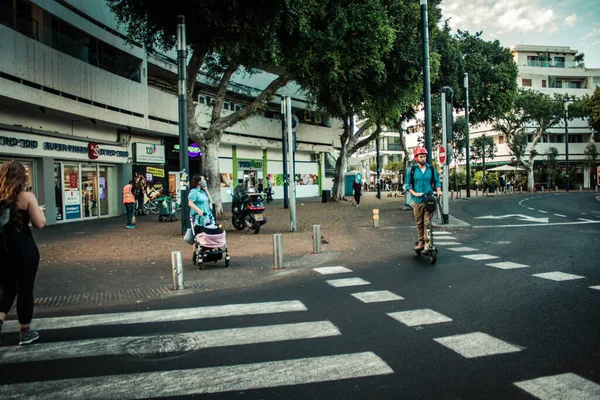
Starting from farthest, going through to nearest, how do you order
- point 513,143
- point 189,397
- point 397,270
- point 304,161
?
point 513,143, point 304,161, point 397,270, point 189,397

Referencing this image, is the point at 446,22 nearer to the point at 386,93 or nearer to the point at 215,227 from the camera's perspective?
the point at 386,93

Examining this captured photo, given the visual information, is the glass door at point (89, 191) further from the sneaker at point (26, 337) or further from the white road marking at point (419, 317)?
the white road marking at point (419, 317)

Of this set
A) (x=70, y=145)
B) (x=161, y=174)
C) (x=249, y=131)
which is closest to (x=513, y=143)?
(x=249, y=131)

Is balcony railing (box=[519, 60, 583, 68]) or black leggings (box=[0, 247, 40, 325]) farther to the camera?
balcony railing (box=[519, 60, 583, 68])

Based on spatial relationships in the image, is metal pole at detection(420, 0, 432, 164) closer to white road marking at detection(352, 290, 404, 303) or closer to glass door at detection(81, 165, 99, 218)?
white road marking at detection(352, 290, 404, 303)

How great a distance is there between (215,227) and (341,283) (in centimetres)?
288

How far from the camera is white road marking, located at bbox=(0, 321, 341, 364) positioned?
430 cm

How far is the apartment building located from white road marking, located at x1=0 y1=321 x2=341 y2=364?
856cm

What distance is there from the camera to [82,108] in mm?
19312

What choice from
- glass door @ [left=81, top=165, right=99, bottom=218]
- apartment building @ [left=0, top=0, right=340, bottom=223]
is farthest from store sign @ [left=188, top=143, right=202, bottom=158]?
glass door @ [left=81, top=165, right=99, bottom=218]

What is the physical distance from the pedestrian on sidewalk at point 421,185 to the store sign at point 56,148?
1488 cm

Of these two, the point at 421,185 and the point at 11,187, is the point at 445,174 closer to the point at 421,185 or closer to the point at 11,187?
the point at 421,185

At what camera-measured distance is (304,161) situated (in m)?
46.5

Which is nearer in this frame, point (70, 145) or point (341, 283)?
point (341, 283)
